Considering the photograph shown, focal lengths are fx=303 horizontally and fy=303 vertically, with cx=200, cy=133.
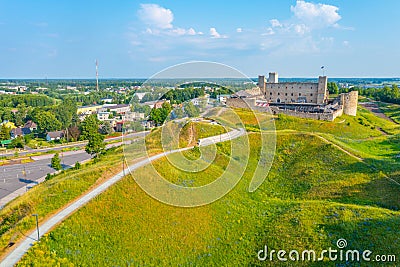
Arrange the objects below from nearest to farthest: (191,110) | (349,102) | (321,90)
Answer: (191,110)
(349,102)
(321,90)

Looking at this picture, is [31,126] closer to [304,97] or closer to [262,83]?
[262,83]

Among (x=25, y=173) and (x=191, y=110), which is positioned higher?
(x=191, y=110)

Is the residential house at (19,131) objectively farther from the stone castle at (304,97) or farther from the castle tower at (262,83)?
the stone castle at (304,97)

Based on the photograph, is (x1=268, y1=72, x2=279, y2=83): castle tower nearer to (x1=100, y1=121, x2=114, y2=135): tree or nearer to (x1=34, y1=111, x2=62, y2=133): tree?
(x1=100, y1=121, x2=114, y2=135): tree

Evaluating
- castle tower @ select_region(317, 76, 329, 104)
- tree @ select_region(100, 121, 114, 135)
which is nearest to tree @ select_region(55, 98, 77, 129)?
tree @ select_region(100, 121, 114, 135)

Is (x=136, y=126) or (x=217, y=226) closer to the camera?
(x=136, y=126)

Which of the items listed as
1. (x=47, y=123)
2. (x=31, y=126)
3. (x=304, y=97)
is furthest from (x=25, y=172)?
(x=304, y=97)
